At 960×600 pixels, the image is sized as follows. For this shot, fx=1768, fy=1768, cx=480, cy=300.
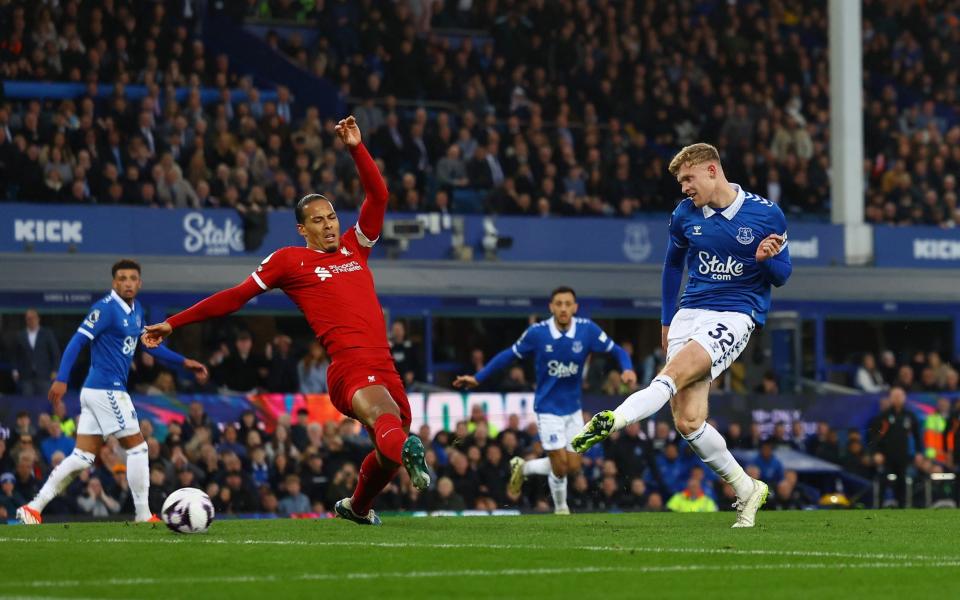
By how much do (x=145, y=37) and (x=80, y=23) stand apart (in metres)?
0.96

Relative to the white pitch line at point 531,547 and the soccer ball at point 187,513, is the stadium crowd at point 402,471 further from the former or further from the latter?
the white pitch line at point 531,547

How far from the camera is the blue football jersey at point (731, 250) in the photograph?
11.1 meters

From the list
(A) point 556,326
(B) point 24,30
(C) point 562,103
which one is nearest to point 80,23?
(B) point 24,30

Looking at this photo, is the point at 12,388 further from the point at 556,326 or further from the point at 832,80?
the point at 832,80

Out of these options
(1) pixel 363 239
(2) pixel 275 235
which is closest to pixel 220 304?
(1) pixel 363 239

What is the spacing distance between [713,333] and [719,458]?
90 centimetres

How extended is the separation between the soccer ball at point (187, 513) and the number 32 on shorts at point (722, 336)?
3.29m

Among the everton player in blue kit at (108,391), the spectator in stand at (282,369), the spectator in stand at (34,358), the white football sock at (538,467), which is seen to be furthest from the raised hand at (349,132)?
the spectator in stand at (282,369)

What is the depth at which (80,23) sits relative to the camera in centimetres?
2561

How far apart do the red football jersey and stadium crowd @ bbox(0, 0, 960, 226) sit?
1244cm

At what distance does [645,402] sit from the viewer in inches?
417

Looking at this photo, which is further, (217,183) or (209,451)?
(217,183)

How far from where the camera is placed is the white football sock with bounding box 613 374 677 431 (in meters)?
10.5

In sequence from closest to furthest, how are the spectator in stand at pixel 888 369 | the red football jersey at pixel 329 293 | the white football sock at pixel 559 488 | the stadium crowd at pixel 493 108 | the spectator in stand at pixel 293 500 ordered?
the red football jersey at pixel 329 293, the white football sock at pixel 559 488, the spectator in stand at pixel 293 500, the stadium crowd at pixel 493 108, the spectator in stand at pixel 888 369
